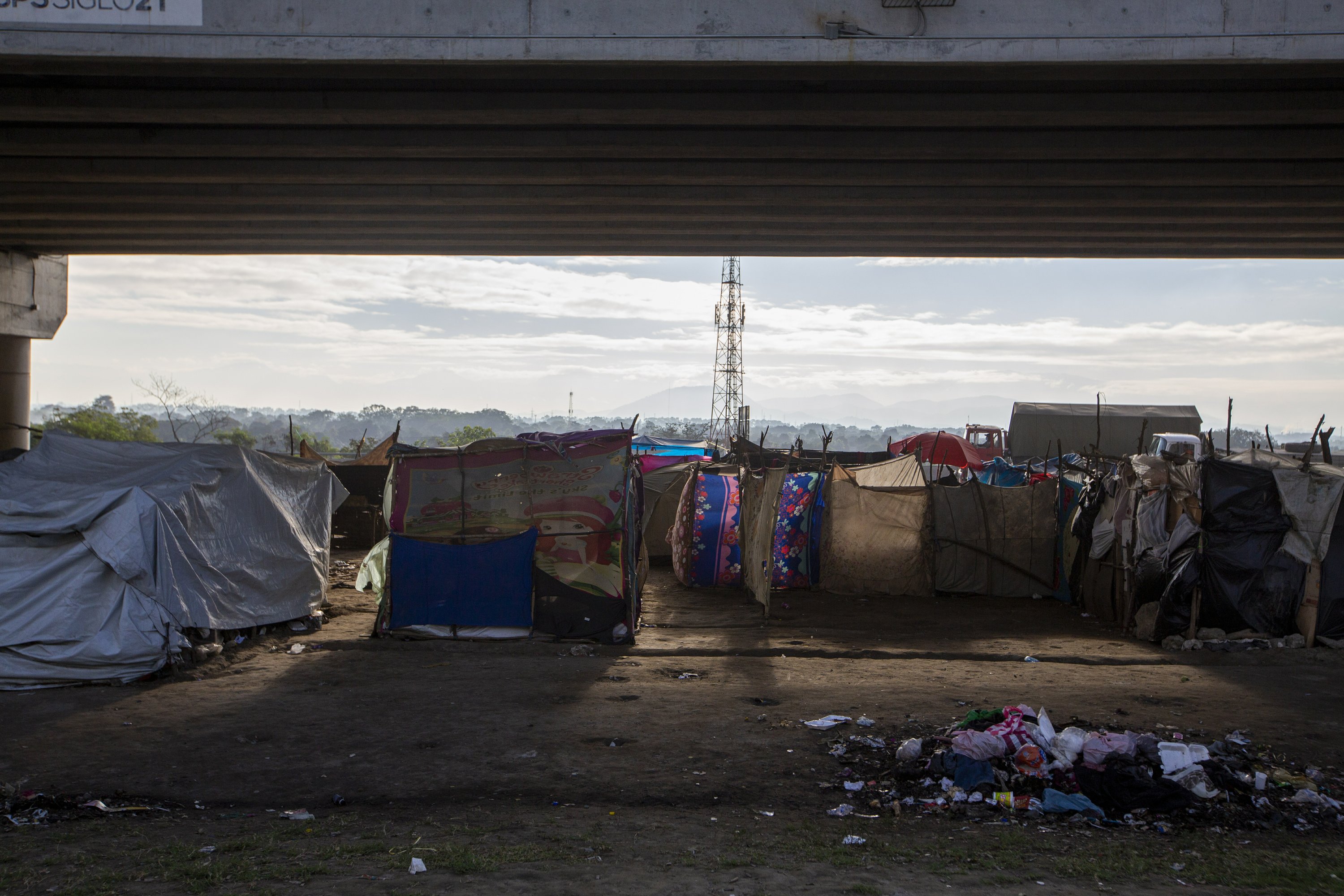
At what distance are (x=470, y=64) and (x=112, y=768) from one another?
759cm

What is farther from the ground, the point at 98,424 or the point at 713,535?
the point at 98,424

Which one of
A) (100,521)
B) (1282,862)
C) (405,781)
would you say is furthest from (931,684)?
(100,521)

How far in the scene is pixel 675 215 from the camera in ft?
55.3

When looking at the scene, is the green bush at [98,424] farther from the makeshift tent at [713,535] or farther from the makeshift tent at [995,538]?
the makeshift tent at [995,538]

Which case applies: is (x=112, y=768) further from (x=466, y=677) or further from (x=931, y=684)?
(x=931, y=684)

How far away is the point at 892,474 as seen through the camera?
17.9 meters

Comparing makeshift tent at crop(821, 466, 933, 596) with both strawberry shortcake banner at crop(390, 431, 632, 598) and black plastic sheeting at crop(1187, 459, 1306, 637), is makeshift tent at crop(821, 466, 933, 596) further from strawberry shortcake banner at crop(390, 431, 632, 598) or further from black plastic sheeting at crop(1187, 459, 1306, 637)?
strawberry shortcake banner at crop(390, 431, 632, 598)

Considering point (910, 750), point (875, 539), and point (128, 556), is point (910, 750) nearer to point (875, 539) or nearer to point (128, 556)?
point (128, 556)

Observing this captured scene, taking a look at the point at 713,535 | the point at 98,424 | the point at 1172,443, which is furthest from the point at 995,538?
the point at 98,424

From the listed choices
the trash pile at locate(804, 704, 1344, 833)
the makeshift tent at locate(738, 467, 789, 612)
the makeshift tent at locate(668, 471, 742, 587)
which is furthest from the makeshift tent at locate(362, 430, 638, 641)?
the trash pile at locate(804, 704, 1344, 833)

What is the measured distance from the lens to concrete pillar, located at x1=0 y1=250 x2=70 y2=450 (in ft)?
67.5

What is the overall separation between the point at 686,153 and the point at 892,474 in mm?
7708

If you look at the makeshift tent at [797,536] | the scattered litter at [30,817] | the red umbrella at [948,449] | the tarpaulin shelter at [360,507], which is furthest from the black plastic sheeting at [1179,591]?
the tarpaulin shelter at [360,507]

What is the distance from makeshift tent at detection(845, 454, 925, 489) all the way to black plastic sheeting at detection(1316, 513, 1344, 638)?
641cm
